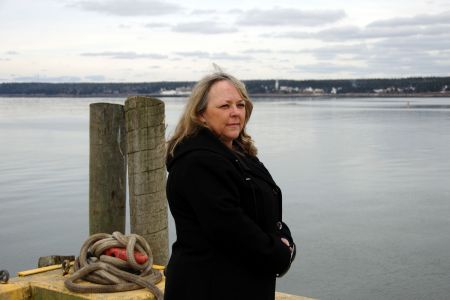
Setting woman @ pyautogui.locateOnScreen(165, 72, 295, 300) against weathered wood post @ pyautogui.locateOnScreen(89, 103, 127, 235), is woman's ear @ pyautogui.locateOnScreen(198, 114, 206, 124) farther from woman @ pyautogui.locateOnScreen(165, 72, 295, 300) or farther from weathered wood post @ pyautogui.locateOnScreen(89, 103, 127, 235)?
weathered wood post @ pyautogui.locateOnScreen(89, 103, 127, 235)

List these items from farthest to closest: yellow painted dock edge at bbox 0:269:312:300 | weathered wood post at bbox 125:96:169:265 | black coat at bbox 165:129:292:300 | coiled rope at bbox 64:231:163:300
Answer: weathered wood post at bbox 125:96:169:265, coiled rope at bbox 64:231:163:300, yellow painted dock edge at bbox 0:269:312:300, black coat at bbox 165:129:292:300

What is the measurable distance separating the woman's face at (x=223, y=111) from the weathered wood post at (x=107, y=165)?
3.03 m

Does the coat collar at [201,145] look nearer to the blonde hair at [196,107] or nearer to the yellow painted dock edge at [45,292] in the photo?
the blonde hair at [196,107]

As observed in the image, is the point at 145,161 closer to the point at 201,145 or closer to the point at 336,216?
the point at 201,145

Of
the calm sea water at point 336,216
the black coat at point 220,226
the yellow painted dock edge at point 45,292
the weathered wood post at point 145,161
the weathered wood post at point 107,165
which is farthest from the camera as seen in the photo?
the calm sea water at point 336,216

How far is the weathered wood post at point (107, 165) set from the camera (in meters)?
5.65

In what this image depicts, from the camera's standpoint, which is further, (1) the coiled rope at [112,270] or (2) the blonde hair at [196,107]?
(1) the coiled rope at [112,270]

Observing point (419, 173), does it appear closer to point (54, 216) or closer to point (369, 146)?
point (369, 146)

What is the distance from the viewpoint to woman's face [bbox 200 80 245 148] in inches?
108

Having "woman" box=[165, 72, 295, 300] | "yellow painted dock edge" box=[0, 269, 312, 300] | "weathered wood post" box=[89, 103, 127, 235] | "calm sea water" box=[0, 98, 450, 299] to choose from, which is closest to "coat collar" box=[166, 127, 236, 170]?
"woman" box=[165, 72, 295, 300]

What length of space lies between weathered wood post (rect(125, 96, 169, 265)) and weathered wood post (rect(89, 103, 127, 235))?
0.51ft

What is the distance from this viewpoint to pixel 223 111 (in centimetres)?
276

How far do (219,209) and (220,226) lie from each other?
0.22ft

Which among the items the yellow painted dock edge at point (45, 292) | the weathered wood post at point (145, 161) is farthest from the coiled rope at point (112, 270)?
the weathered wood post at point (145, 161)
